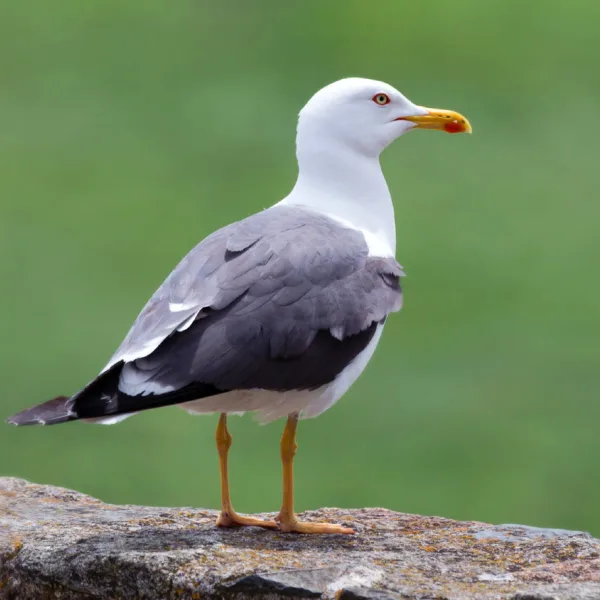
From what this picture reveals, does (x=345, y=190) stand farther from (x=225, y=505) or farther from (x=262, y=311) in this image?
(x=225, y=505)

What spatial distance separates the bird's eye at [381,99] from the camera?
5.55 m

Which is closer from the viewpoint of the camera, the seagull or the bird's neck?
the seagull

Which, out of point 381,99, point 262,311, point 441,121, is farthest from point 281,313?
point 441,121

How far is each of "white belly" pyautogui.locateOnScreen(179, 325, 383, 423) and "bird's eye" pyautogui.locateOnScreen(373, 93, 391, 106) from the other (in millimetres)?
1124

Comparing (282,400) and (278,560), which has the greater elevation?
(282,400)

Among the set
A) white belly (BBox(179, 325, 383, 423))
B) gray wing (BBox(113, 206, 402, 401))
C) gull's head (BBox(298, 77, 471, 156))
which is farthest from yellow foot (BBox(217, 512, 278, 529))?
gull's head (BBox(298, 77, 471, 156))

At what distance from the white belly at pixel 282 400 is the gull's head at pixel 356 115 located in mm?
980

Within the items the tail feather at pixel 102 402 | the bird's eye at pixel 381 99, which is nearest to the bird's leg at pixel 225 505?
the tail feather at pixel 102 402

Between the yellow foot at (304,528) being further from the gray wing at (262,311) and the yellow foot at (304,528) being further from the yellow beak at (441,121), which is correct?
the yellow beak at (441,121)

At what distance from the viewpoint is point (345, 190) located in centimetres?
539

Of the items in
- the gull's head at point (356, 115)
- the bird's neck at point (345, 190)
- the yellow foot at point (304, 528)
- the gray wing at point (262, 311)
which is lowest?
the yellow foot at point (304, 528)

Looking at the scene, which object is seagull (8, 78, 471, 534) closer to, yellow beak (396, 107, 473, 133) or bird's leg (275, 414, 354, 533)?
bird's leg (275, 414, 354, 533)

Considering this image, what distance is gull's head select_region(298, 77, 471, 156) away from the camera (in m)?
5.48

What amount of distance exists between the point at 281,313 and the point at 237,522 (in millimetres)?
939
